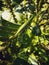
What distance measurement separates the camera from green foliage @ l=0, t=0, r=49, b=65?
54.8 inches

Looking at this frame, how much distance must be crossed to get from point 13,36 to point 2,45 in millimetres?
136

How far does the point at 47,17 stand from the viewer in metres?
1.54

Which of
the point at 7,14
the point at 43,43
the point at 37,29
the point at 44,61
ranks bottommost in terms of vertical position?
the point at 44,61

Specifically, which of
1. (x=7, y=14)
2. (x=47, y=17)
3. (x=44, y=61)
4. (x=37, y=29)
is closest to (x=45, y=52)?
(x=44, y=61)

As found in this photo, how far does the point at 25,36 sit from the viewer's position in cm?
139

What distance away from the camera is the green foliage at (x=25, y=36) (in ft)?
4.57

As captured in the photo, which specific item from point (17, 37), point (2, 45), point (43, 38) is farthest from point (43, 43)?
point (2, 45)

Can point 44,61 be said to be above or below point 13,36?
below

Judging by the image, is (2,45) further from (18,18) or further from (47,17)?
(47,17)

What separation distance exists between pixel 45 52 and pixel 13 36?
10.4 inches

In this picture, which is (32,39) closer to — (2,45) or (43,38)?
(43,38)

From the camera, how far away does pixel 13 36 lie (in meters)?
1.35

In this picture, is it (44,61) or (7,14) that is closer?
(44,61)

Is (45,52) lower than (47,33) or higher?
lower
